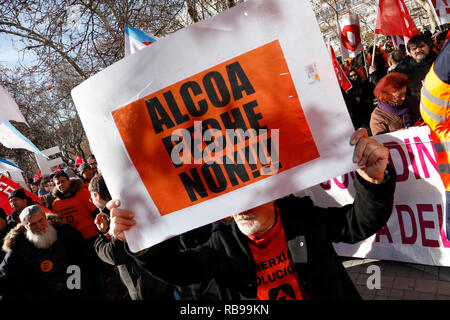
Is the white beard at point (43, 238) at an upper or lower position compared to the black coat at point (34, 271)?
upper

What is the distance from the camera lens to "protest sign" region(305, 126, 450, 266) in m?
3.15

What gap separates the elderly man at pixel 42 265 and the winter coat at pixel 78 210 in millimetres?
1282

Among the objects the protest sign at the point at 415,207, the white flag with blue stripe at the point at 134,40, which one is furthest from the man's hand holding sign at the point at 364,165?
the white flag with blue stripe at the point at 134,40

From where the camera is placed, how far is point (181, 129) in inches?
56.9

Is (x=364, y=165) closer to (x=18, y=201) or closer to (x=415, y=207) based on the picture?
(x=415, y=207)

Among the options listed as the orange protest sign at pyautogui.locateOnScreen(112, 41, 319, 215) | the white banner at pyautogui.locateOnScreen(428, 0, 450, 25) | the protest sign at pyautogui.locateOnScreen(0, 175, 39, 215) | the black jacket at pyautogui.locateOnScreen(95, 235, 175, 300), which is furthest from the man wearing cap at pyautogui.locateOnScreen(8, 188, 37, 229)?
the white banner at pyautogui.locateOnScreen(428, 0, 450, 25)

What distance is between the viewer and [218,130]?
143 cm

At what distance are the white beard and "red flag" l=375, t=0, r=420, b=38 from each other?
5.91m

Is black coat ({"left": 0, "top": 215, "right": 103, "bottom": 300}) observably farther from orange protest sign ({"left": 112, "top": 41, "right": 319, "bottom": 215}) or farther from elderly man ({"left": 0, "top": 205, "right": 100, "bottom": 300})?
orange protest sign ({"left": 112, "top": 41, "right": 319, "bottom": 215})

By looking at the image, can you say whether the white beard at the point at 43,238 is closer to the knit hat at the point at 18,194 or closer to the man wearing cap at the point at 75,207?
the man wearing cap at the point at 75,207

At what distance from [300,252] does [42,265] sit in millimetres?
2770

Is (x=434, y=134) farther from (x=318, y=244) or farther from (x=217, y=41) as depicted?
(x=217, y=41)

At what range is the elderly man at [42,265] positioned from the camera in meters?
3.15
